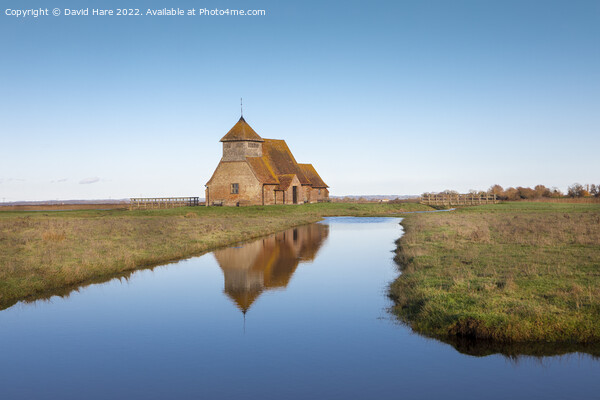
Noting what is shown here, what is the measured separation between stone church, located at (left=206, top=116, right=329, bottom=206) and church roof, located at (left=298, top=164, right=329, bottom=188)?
26.7 feet

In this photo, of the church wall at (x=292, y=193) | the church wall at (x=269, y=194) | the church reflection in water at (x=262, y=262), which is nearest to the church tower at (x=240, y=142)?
the church wall at (x=269, y=194)

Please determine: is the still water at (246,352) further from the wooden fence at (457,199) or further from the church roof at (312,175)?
the wooden fence at (457,199)

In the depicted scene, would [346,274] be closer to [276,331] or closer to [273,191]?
[276,331]

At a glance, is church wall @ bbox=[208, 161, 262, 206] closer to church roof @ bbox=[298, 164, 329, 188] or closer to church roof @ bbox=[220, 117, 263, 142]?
church roof @ bbox=[220, 117, 263, 142]

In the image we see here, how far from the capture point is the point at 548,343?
11.3 m

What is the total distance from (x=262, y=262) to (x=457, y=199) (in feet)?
227

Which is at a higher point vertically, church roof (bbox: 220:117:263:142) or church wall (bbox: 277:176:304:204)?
church roof (bbox: 220:117:263:142)

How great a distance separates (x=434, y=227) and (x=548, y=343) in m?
26.4

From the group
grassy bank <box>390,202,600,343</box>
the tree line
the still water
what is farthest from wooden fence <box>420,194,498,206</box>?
the still water

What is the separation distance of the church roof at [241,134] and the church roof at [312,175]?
13964mm

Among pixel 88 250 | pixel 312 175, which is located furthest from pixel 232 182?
pixel 88 250

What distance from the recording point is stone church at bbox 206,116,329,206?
214ft

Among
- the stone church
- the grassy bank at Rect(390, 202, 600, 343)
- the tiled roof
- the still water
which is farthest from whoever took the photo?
the tiled roof

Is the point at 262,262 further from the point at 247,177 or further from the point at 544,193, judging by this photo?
the point at 544,193
